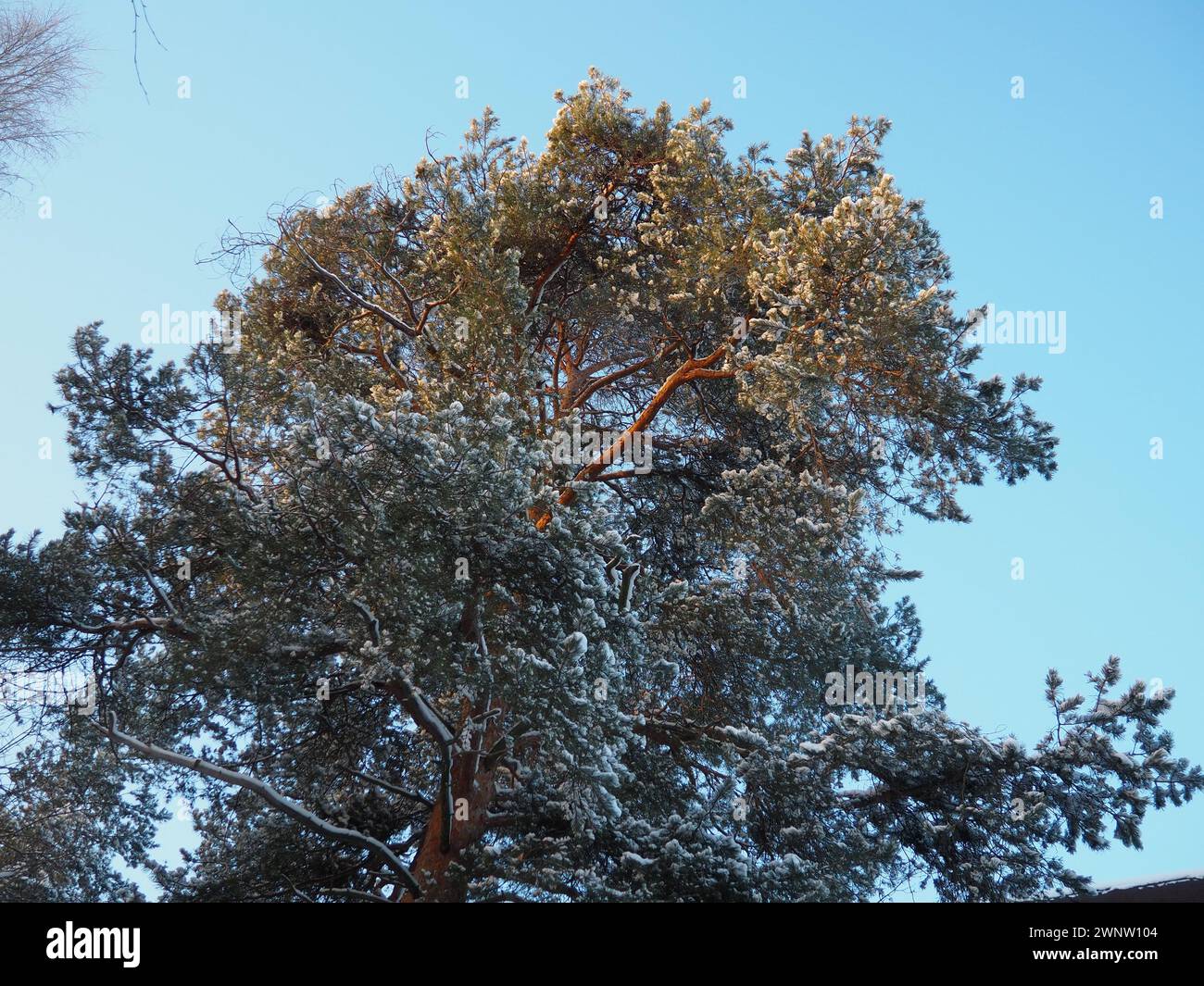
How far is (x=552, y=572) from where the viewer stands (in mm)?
9273

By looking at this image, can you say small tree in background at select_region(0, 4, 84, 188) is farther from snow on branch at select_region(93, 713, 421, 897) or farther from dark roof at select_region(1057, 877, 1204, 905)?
dark roof at select_region(1057, 877, 1204, 905)

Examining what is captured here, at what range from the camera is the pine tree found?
911 cm

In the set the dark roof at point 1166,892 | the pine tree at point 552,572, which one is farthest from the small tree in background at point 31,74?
the dark roof at point 1166,892

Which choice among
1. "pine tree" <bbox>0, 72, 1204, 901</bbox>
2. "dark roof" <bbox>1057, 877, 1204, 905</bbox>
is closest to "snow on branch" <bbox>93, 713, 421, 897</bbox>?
"pine tree" <bbox>0, 72, 1204, 901</bbox>

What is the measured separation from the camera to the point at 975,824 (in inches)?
391

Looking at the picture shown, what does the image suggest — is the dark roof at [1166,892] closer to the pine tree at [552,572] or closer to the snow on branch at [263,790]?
the pine tree at [552,572]

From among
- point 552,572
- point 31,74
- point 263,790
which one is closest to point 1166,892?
point 552,572

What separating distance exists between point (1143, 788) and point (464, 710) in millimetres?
6125

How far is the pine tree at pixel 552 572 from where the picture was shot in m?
9.11

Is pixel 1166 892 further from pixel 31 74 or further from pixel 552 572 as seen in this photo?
pixel 31 74
